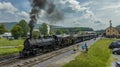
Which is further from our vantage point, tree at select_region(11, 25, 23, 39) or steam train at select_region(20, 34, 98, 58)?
tree at select_region(11, 25, 23, 39)

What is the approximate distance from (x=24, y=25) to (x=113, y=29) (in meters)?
58.0

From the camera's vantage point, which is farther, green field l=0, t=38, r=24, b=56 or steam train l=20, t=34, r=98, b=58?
green field l=0, t=38, r=24, b=56

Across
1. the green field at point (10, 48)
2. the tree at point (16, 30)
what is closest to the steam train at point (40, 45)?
the green field at point (10, 48)

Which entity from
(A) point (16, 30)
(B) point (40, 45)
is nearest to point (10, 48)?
(B) point (40, 45)

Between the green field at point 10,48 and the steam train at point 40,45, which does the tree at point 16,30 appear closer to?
the green field at point 10,48

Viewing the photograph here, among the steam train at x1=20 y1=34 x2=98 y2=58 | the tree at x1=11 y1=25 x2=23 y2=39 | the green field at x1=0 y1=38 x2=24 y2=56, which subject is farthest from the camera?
the tree at x1=11 y1=25 x2=23 y2=39

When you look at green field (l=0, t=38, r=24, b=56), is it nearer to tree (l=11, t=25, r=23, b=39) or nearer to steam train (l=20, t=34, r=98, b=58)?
steam train (l=20, t=34, r=98, b=58)

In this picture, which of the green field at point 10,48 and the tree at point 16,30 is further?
the tree at point 16,30

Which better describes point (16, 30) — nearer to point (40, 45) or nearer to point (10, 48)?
point (10, 48)

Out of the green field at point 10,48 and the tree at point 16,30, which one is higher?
the tree at point 16,30

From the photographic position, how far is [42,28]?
161875 mm

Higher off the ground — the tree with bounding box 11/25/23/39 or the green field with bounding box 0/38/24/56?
the tree with bounding box 11/25/23/39

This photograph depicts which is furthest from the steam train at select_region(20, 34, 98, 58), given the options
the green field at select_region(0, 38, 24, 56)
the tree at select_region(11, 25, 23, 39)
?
the tree at select_region(11, 25, 23, 39)

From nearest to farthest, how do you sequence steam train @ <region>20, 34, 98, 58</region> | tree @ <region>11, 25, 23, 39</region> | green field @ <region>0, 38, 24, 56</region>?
steam train @ <region>20, 34, 98, 58</region>
green field @ <region>0, 38, 24, 56</region>
tree @ <region>11, 25, 23, 39</region>
